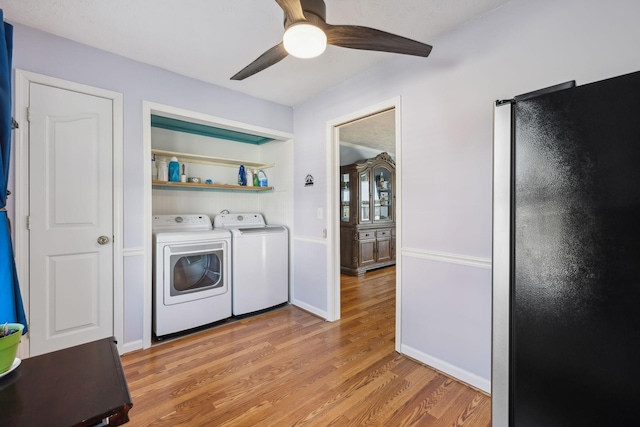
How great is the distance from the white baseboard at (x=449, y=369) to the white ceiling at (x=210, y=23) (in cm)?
228

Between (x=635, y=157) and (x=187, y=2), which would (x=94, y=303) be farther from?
(x=635, y=157)

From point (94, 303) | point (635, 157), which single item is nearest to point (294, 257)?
point (94, 303)

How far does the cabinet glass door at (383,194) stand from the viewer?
5344 millimetres

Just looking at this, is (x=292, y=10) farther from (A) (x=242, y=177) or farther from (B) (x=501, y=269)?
(A) (x=242, y=177)

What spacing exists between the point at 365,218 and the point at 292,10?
4113 mm

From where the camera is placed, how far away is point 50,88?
2043 millimetres

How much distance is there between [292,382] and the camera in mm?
1959

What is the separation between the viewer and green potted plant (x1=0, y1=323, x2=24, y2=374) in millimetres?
796

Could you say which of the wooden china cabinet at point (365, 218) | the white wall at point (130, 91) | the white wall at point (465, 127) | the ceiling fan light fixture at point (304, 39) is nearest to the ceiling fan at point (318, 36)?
the ceiling fan light fixture at point (304, 39)

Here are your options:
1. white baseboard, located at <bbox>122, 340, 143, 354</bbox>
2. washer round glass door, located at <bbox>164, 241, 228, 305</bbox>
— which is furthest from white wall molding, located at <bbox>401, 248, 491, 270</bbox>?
white baseboard, located at <bbox>122, 340, 143, 354</bbox>

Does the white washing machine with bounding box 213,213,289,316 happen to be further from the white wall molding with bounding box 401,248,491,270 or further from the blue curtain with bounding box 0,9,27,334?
the blue curtain with bounding box 0,9,27,334

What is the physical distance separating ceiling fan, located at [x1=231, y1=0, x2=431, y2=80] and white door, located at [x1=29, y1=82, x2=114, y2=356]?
166 cm

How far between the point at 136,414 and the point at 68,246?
4.43 feet

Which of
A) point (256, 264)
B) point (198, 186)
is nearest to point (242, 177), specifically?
point (198, 186)
